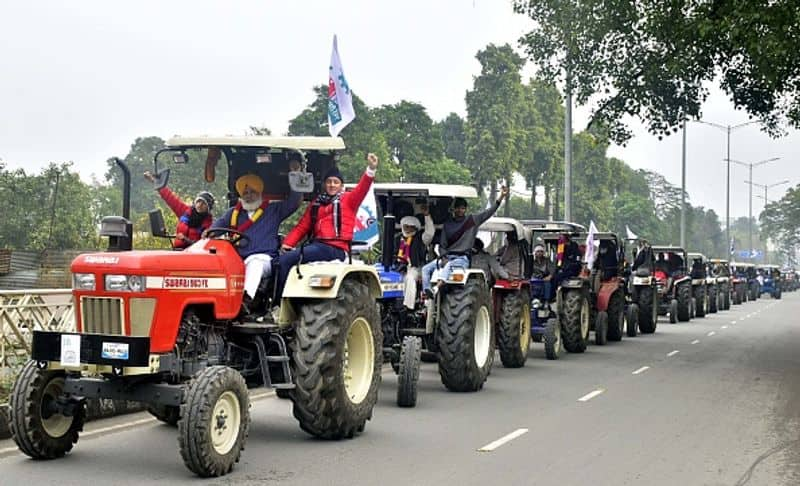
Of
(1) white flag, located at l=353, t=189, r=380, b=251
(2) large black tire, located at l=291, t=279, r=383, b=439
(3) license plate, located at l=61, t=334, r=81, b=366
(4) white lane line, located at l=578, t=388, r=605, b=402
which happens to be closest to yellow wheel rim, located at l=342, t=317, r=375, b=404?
(2) large black tire, located at l=291, t=279, r=383, b=439

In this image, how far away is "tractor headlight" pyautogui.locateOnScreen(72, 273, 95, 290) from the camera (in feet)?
28.6

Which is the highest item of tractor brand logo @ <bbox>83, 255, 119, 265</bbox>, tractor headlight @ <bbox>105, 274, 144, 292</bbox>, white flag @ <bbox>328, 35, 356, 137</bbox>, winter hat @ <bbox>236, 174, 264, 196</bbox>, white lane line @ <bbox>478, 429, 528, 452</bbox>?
white flag @ <bbox>328, 35, 356, 137</bbox>

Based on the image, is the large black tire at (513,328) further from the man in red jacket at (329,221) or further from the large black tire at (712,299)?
the large black tire at (712,299)

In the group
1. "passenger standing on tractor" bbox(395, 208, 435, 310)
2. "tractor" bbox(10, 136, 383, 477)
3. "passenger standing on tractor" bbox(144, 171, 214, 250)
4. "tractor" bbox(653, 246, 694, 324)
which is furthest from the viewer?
"tractor" bbox(653, 246, 694, 324)

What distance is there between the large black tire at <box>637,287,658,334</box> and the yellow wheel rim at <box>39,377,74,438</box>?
68.4 feet

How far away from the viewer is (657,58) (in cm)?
2258

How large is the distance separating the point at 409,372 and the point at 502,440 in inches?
93.5

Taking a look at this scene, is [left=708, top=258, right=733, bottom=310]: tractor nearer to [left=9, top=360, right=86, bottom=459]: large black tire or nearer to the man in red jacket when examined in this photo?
the man in red jacket

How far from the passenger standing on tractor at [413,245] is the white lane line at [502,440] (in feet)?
11.8

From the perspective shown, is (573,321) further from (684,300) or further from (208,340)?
(684,300)

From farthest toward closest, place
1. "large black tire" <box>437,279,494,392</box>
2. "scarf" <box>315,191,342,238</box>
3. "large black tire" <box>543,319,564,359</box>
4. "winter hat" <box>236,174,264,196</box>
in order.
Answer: "large black tire" <box>543,319,564,359</box> → "large black tire" <box>437,279,494,392</box> → "scarf" <box>315,191,342,238</box> → "winter hat" <box>236,174,264,196</box>

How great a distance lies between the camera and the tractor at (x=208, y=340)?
8570mm

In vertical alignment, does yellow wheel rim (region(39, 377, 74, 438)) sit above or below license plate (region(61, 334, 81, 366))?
below

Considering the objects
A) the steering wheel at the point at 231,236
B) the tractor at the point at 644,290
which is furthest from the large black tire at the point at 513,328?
the tractor at the point at 644,290
